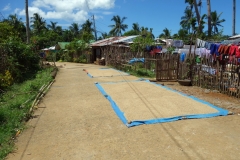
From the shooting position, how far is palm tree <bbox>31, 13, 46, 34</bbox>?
42.0m

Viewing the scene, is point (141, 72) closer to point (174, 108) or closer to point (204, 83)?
point (204, 83)

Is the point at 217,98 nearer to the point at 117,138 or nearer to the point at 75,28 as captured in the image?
the point at 117,138

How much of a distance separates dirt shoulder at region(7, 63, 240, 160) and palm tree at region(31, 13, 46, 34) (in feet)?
131

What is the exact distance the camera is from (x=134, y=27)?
46.0 metres

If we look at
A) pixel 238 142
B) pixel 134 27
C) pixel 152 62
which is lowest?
pixel 238 142

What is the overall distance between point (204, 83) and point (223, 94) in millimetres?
1228

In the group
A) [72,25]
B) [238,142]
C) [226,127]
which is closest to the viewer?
[238,142]

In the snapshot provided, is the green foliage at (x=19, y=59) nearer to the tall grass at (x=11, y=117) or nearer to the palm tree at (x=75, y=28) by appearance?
the tall grass at (x=11, y=117)

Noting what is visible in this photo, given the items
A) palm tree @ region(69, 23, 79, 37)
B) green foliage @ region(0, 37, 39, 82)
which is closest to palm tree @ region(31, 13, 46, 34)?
palm tree @ region(69, 23, 79, 37)

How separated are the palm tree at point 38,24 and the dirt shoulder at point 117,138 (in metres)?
40.0

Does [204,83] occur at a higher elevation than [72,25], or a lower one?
lower

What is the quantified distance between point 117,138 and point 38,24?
4237 centimetres

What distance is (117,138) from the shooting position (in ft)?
14.3

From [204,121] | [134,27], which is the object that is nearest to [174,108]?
[204,121]
